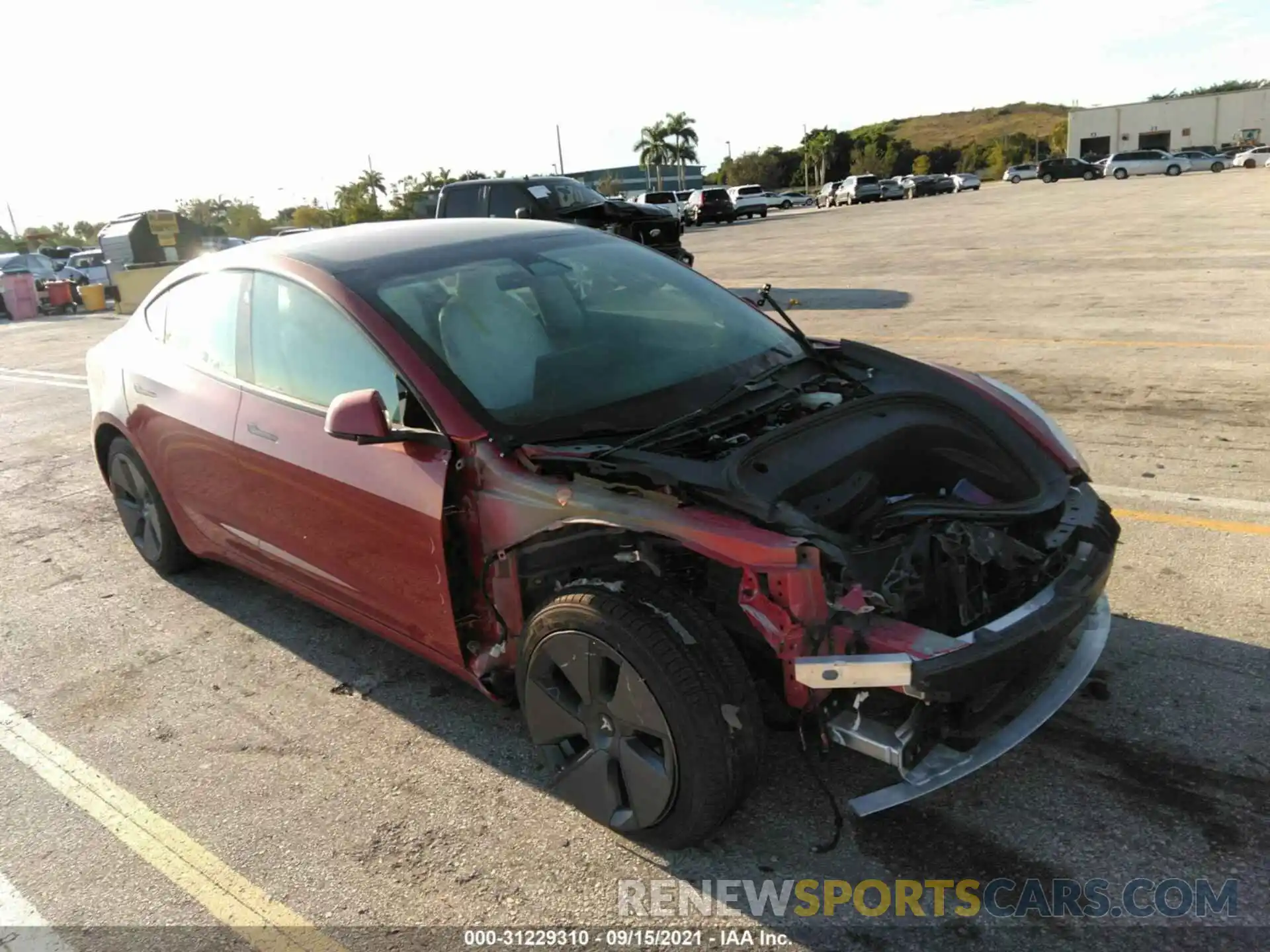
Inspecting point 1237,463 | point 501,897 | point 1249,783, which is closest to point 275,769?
point 501,897

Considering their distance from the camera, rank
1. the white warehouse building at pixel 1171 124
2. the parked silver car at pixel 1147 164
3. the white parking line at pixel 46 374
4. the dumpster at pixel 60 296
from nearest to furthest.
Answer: the white parking line at pixel 46 374 < the dumpster at pixel 60 296 < the parked silver car at pixel 1147 164 < the white warehouse building at pixel 1171 124

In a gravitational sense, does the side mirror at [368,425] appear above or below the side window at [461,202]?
below

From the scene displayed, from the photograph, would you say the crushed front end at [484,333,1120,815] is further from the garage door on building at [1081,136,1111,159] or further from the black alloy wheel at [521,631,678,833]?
the garage door on building at [1081,136,1111,159]

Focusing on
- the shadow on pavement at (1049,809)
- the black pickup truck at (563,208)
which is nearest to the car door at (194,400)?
the shadow on pavement at (1049,809)

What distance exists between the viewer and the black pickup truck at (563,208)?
39.6ft

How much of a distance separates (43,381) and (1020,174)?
60.0 metres

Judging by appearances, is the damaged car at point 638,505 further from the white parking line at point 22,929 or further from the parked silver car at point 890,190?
the parked silver car at point 890,190

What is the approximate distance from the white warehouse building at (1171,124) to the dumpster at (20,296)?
87143 millimetres

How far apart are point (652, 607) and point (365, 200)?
71383 mm

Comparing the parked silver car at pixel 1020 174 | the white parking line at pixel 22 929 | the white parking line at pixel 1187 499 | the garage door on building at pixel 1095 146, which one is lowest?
the white parking line at pixel 22 929

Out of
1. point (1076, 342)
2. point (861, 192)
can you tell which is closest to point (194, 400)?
point (1076, 342)

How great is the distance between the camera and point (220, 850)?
9.07ft

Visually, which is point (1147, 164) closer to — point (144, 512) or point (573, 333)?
point (573, 333)

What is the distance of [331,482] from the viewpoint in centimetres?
316
